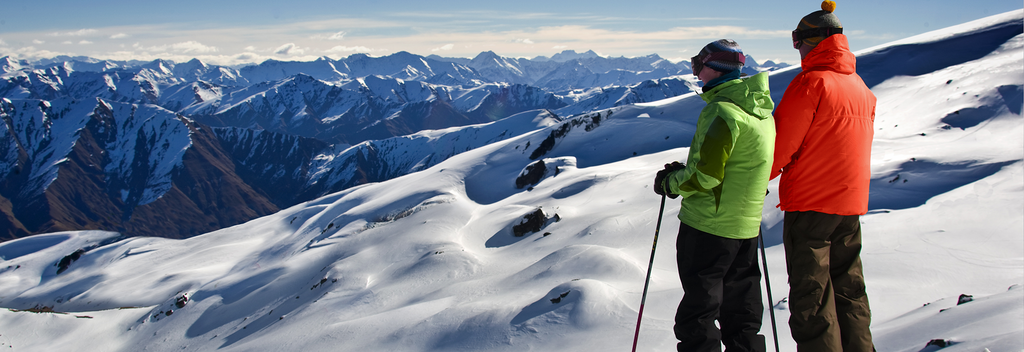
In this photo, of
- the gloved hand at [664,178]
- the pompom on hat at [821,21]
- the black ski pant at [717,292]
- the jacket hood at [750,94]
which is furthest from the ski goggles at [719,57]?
the black ski pant at [717,292]

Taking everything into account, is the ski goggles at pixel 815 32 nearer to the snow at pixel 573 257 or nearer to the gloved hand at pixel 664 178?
the gloved hand at pixel 664 178

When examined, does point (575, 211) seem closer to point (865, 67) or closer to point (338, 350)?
point (338, 350)

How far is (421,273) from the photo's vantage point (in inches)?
994

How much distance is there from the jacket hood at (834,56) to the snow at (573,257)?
4019mm

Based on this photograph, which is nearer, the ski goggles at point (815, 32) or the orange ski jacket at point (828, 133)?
the orange ski jacket at point (828, 133)

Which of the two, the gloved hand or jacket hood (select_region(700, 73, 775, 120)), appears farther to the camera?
the gloved hand

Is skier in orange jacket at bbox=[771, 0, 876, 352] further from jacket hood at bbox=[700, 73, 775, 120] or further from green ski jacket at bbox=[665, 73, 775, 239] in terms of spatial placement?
green ski jacket at bbox=[665, 73, 775, 239]

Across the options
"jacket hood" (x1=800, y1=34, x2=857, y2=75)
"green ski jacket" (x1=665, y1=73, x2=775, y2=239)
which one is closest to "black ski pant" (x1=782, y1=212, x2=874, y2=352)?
"green ski jacket" (x1=665, y1=73, x2=775, y2=239)

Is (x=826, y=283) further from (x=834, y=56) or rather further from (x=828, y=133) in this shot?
(x=834, y=56)

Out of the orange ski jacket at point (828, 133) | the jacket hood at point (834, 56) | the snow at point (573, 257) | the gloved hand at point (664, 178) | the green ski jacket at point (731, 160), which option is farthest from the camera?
the snow at point (573, 257)

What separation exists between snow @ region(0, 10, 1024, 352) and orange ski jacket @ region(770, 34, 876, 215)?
3.14 meters

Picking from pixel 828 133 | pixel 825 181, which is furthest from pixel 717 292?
pixel 828 133

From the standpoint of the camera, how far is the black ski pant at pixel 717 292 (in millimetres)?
4875

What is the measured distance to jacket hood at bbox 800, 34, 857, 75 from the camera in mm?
4910
